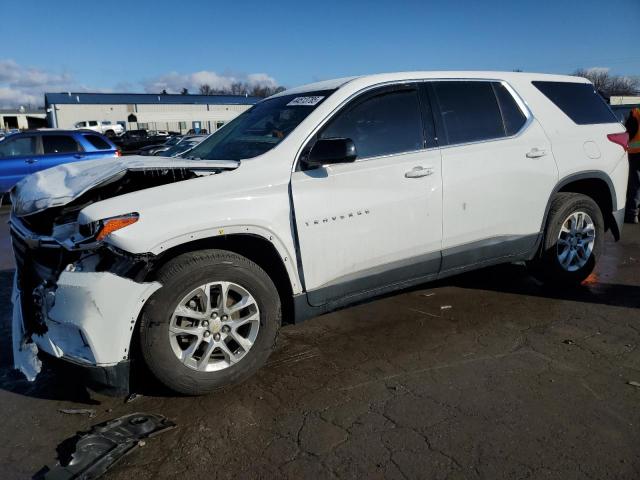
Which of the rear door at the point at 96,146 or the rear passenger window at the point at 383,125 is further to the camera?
the rear door at the point at 96,146

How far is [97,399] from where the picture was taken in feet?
10.0

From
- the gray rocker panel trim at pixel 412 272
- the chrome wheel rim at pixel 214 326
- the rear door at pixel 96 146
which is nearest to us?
the chrome wheel rim at pixel 214 326

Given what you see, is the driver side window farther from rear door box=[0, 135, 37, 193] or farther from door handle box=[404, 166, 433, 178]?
door handle box=[404, 166, 433, 178]

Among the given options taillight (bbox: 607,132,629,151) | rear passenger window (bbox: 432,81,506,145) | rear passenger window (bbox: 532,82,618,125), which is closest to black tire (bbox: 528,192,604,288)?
taillight (bbox: 607,132,629,151)

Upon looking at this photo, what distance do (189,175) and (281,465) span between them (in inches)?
68.6

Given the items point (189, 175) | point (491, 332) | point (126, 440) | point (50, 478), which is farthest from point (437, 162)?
point (50, 478)

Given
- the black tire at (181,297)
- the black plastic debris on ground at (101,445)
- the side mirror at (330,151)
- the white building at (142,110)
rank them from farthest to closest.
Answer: the white building at (142,110), the side mirror at (330,151), the black tire at (181,297), the black plastic debris on ground at (101,445)

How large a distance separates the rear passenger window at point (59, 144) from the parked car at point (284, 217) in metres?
8.68

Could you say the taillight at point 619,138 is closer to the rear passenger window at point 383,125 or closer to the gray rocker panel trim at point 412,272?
the gray rocker panel trim at point 412,272

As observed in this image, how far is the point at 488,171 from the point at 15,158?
36.2 ft

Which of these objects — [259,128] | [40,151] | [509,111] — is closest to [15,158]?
[40,151]

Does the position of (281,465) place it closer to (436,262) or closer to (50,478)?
(50,478)

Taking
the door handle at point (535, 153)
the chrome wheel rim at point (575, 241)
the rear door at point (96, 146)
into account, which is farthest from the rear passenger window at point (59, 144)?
the chrome wheel rim at point (575, 241)

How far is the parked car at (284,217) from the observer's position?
106 inches
